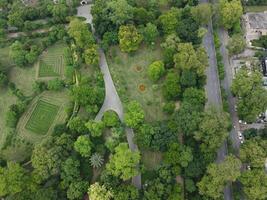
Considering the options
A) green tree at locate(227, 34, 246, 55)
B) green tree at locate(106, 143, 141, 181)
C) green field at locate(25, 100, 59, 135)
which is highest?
green tree at locate(227, 34, 246, 55)

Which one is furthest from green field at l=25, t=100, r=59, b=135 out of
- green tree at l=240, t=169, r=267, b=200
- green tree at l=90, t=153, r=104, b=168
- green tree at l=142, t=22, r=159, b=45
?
green tree at l=240, t=169, r=267, b=200

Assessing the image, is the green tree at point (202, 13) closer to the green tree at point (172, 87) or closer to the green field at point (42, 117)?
the green tree at point (172, 87)

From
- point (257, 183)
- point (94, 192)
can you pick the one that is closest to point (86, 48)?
point (94, 192)

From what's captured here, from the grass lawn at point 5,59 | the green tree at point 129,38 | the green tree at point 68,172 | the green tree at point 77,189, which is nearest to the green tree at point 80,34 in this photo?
the green tree at point 129,38

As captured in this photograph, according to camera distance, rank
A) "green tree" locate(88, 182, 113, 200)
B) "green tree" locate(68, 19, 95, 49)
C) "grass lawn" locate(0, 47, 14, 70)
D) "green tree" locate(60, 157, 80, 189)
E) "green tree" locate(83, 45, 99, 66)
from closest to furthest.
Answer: "green tree" locate(88, 182, 113, 200), "green tree" locate(60, 157, 80, 189), "green tree" locate(83, 45, 99, 66), "green tree" locate(68, 19, 95, 49), "grass lawn" locate(0, 47, 14, 70)

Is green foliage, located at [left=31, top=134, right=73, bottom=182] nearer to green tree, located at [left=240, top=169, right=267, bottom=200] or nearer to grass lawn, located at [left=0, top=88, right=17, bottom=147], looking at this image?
grass lawn, located at [left=0, top=88, right=17, bottom=147]
